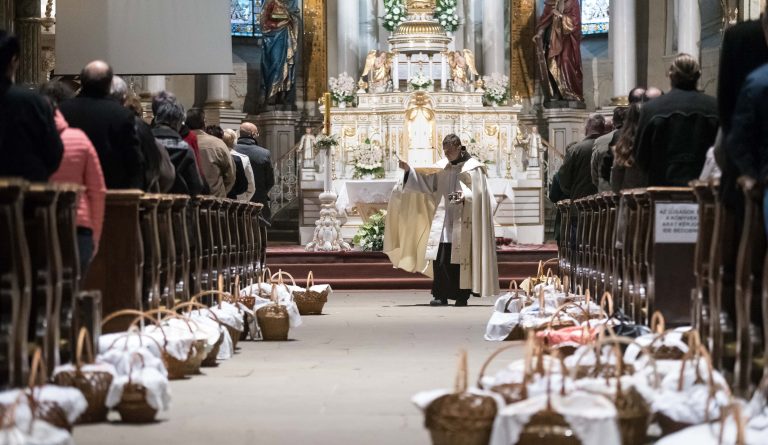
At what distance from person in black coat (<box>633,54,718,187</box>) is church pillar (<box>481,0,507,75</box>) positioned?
46.0ft

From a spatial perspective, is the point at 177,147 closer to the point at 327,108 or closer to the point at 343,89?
the point at 327,108

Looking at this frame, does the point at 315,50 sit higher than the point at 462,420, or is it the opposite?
the point at 315,50

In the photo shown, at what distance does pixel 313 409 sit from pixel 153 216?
2.33 m

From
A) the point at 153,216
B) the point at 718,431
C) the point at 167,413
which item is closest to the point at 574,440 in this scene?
the point at 718,431

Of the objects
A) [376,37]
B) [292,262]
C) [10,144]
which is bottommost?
[292,262]

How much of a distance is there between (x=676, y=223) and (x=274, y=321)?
10.3ft

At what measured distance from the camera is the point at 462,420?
4691 mm

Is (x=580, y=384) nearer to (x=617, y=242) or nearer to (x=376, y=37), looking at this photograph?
(x=617, y=242)

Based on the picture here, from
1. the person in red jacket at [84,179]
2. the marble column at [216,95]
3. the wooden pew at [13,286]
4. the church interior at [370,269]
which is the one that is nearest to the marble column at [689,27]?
the church interior at [370,269]

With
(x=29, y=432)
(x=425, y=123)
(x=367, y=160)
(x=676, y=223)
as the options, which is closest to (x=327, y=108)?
(x=367, y=160)

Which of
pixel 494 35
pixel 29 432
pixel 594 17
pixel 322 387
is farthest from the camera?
pixel 594 17

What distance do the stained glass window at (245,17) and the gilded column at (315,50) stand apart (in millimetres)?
1654

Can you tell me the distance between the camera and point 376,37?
75.0 feet

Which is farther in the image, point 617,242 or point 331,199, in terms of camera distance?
point 331,199
